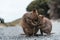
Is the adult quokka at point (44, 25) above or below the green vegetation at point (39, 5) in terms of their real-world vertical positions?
above

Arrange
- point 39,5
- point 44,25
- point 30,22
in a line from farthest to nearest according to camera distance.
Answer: point 39,5
point 44,25
point 30,22

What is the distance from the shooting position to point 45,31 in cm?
789

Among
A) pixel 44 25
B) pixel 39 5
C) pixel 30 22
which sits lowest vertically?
pixel 39 5

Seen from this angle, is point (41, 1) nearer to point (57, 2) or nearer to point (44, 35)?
point (57, 2)

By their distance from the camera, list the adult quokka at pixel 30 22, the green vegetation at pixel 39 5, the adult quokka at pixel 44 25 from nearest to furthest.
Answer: the adult quokka at pixel 30 22 → the adult quokka at pixel 44 25 → the green vegetation at pixel 39 5

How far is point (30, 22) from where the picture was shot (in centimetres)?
736

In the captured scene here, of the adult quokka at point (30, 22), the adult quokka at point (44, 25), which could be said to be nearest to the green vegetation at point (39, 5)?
the adult quokka at point (44, 25)

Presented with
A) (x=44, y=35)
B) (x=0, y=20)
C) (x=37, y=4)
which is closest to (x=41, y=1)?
(x=37, y=4)

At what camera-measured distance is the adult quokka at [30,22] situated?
7316mm

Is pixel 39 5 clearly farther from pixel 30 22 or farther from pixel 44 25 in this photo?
pixel 30 22

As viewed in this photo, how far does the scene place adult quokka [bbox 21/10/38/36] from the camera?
732 centimetres

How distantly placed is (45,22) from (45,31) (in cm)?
26

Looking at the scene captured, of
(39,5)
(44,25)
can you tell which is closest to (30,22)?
(44,25)

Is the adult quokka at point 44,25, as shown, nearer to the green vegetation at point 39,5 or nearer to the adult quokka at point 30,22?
the adult quokka at point 30,22
